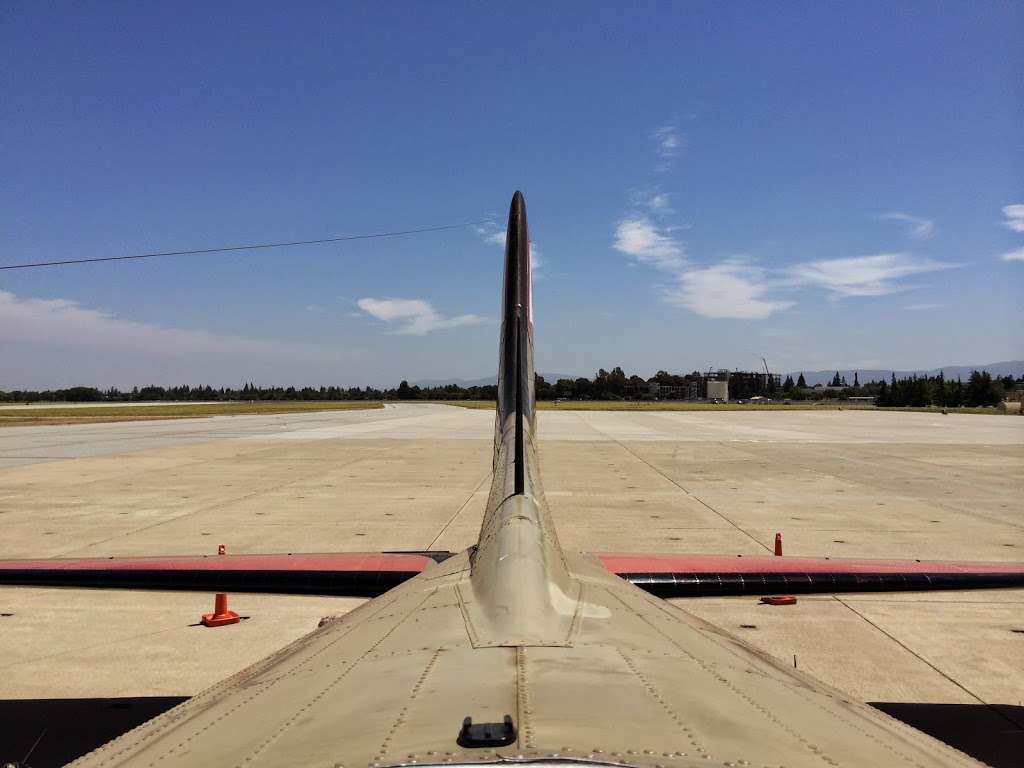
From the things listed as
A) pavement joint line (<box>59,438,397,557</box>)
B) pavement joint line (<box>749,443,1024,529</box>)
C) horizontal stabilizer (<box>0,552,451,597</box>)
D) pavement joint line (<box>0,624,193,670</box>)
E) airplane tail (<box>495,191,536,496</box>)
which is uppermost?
airplane tail (<box>495,191,536,496</box>)

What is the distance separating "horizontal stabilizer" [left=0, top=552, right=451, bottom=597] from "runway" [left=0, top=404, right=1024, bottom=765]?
1042mm

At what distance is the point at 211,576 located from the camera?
605 cm

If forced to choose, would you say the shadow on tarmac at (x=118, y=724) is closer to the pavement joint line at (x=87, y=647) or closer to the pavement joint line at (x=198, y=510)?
the pavement joint line at (x=87, y=647)

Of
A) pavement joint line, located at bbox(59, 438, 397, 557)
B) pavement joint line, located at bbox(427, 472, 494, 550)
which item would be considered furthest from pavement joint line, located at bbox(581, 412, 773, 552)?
pavement joint line, located at bbox(59, 438, 397, 557)

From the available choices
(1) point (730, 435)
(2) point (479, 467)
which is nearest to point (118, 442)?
(2) point (479, 467)

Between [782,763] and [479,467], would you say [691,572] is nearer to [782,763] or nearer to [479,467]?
[782,763]

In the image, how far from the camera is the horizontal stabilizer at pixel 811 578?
5797 millimetres

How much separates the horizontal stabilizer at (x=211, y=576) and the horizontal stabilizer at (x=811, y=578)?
2157mm

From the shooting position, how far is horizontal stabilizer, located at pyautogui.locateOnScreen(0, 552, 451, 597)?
230 inches

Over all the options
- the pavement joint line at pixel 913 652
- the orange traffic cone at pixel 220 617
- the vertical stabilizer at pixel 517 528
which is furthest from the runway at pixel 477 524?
the vertical stabilizer at pixel 517 528

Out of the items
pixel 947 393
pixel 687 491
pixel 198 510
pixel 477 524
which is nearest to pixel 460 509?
pixel 477 524

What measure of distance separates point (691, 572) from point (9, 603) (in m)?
8.84

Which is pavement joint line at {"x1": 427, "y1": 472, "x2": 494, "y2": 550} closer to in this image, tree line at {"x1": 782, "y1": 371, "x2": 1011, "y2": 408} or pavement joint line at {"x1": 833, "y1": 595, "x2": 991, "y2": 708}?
pavement joint line at {"x1": 833, "y1": 595, "x2": 991, "y2": 708}

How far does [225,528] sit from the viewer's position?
43.4ft
